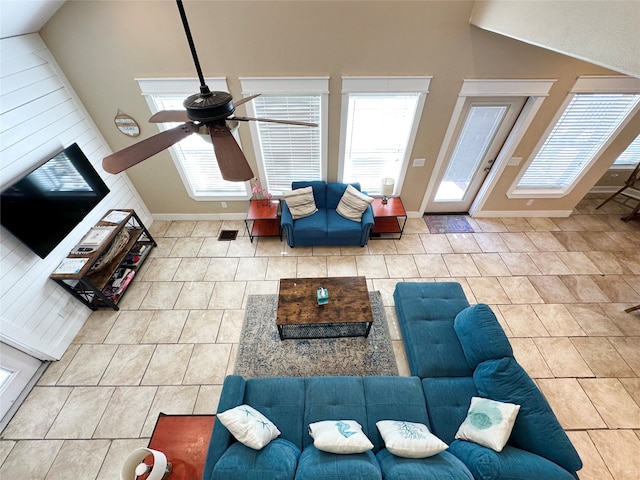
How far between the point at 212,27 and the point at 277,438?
4076 mm

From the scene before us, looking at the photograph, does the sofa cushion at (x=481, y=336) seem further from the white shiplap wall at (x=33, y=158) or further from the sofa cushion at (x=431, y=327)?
the white shiplap wall at (x=33, y=158)

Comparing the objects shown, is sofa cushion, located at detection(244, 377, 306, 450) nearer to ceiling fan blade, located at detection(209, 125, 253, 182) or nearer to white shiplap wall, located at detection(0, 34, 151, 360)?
ceiling fan blade, located at detection(209, 125, 253, 182)

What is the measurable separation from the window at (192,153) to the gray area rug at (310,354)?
2.34m

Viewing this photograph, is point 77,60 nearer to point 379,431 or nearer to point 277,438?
point 277,438

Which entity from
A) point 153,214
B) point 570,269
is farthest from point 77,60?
point 570,269

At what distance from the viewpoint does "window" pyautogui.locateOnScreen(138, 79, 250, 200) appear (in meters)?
3.26

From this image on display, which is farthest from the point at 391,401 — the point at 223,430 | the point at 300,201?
the point at 300,201

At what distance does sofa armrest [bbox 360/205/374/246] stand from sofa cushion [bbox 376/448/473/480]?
8.84 feet

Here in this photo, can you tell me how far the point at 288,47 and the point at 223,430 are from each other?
12.6ft

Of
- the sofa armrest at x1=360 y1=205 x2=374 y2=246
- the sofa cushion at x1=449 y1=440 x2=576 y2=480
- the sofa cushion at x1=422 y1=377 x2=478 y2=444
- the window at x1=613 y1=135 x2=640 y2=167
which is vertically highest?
the window at x1=613 y1=135 x2=640 y2=167

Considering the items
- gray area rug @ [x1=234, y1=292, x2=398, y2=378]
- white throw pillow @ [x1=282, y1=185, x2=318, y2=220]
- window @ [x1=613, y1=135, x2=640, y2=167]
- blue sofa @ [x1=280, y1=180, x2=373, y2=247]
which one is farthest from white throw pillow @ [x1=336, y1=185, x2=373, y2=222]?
window @ [x1=613, y1=135, x2=640, y2=167]

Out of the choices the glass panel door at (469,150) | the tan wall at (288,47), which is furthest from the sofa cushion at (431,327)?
the tan wall at (288,47)

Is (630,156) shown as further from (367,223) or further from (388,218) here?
(367,223)

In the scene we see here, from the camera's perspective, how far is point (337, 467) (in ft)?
5.76
